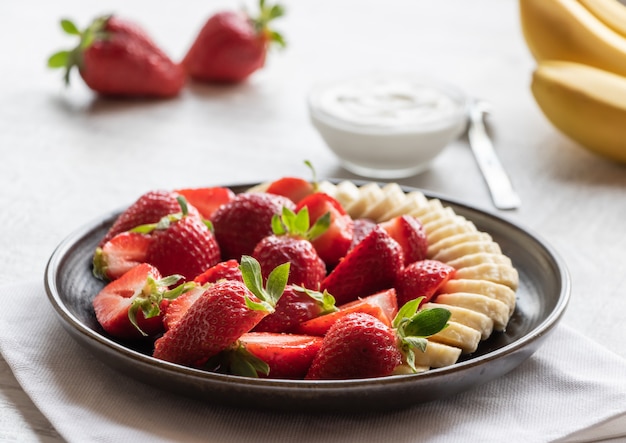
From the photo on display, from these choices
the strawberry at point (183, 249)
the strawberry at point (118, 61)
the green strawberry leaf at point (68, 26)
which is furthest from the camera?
the strawberry at point (118, 61)

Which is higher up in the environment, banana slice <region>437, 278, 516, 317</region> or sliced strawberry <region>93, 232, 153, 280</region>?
sliced strawberry <region>93, 232, 153, 280</region>

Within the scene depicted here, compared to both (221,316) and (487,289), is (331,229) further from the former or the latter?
(221,316)

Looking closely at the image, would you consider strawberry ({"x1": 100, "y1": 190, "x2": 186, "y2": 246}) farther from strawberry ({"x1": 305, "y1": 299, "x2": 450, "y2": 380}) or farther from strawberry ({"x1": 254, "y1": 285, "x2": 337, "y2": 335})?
strawberry ({"x1": 305, "y1": 299, "x2": 450, "y2": 380})

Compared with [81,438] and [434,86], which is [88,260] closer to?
[81,438]

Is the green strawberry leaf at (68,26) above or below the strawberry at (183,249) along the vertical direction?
below

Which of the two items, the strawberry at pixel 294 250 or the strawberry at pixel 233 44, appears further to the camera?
the strawberry at pixel 233 44

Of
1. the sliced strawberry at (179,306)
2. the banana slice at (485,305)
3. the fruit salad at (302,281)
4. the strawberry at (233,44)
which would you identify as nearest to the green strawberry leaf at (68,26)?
the strawberry at (233,44)

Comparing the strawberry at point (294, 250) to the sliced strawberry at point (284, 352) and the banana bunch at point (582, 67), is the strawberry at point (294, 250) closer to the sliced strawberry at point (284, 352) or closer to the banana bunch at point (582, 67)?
the sliced strawberry at point (284, 352)

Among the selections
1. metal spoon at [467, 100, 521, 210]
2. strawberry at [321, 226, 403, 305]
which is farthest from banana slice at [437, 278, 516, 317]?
metal spoon at [467, 100, 521, 210]
